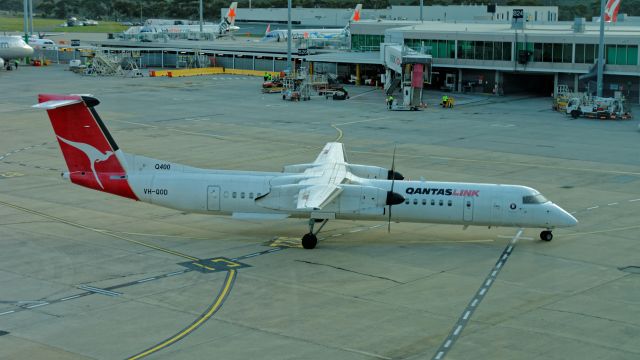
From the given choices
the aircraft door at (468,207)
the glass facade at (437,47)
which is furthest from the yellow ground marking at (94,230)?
the glass facade at (437,47)

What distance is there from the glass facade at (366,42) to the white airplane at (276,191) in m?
77.2

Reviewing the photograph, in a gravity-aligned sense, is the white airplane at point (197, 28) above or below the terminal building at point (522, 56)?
above

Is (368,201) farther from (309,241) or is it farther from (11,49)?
(11,49)

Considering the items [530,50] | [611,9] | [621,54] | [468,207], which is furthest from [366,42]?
[468,207]

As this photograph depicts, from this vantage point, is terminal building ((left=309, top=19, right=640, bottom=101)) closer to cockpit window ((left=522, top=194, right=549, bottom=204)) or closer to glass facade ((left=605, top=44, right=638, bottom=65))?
glass facade ((left=605, top=44, right=638, bottom=65))

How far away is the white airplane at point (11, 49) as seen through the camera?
404ft

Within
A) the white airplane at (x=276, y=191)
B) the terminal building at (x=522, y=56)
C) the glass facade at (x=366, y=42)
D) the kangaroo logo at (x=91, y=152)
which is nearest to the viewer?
the white airplane at (x=276, y=191)

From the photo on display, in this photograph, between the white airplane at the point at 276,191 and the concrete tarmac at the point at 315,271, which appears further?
the white airplane at the point at 276,191

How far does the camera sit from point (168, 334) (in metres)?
27.3

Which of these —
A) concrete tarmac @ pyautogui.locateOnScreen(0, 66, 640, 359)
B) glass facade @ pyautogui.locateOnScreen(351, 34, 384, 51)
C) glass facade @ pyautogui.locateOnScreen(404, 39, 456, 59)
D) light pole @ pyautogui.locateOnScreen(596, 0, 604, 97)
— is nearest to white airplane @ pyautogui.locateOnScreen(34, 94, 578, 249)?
concrete tarmac @ pyautogui.locateOnScreen(0, 66, 640, 359)

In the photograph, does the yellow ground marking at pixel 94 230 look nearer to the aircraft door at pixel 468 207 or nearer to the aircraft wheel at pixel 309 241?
the aircraft wheel at pixel 309 241

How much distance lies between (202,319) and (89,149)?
45.9 ft

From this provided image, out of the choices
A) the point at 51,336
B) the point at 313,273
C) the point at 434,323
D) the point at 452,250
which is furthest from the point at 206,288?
the point at 452,250

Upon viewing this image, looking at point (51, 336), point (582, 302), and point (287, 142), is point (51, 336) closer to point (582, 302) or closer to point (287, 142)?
point (582, 302)
